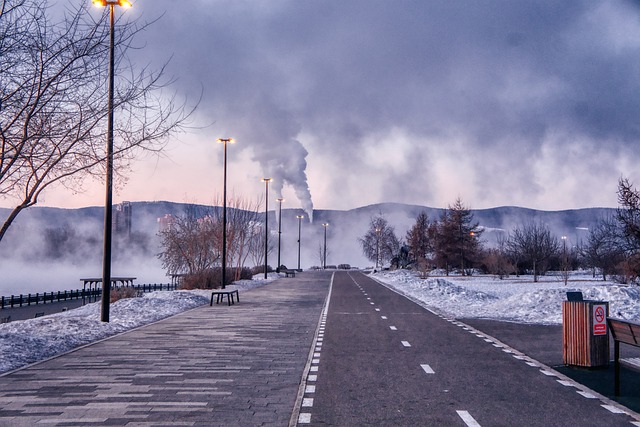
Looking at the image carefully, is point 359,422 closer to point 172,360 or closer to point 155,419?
point 155,419

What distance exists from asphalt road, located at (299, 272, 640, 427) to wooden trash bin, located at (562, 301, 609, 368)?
73cm

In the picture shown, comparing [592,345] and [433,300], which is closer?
[592,345]

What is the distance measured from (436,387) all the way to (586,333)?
137 inches

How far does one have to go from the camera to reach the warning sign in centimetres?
1098

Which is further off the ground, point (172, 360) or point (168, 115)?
point (168, 115)

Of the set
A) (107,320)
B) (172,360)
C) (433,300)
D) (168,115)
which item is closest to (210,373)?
(172,360)

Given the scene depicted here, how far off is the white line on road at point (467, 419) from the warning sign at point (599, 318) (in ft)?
14.5

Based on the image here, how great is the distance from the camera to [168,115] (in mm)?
13109

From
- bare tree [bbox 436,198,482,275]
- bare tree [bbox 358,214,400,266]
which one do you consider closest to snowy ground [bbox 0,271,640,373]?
bare tree [bbox 436,198,482,275]

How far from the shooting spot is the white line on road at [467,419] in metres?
7.27

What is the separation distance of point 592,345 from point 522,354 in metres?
2.09

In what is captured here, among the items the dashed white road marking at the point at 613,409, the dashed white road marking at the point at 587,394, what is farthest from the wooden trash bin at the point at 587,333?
the dashed white road marking at the point at 613,409

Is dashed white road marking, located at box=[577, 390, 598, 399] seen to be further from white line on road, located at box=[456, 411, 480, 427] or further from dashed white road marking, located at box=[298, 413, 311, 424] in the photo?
dashed white road marking, located at box=[298, 413, 311, 424]

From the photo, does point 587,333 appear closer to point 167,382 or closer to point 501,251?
point 167,382
